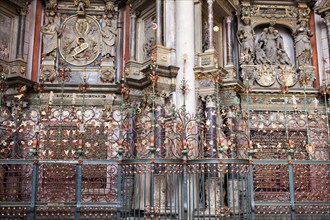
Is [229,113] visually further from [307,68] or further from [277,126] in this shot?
[307,68]

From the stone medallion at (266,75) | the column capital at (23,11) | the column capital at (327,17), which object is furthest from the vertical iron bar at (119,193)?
the column capital at (327,17)

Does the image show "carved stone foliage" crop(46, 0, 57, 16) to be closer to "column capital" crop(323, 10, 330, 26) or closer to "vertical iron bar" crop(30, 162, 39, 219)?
"vertical iron bar" crop(30, 162, 39, 219)

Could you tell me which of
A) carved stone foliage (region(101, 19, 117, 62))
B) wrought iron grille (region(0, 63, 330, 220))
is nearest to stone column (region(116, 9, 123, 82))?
carved stone foliage (region(101, 19, 117, 62))

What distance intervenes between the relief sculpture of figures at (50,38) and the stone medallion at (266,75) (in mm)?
7388

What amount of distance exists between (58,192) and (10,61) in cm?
686

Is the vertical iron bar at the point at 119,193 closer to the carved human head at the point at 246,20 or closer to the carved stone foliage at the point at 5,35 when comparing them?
the carved stone foliage at the point at 5,35

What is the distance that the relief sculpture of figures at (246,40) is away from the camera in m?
14.7

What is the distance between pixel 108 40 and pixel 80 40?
1.05m

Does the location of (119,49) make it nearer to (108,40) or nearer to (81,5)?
(108,40)

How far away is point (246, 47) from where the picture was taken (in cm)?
1475

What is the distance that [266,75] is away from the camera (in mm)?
14594

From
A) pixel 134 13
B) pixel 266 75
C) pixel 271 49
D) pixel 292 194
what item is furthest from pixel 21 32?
pixel 292 194

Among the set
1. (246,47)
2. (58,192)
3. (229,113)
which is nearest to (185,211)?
(58,192)

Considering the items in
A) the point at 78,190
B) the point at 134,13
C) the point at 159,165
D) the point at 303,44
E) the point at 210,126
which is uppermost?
the point at 134,13
